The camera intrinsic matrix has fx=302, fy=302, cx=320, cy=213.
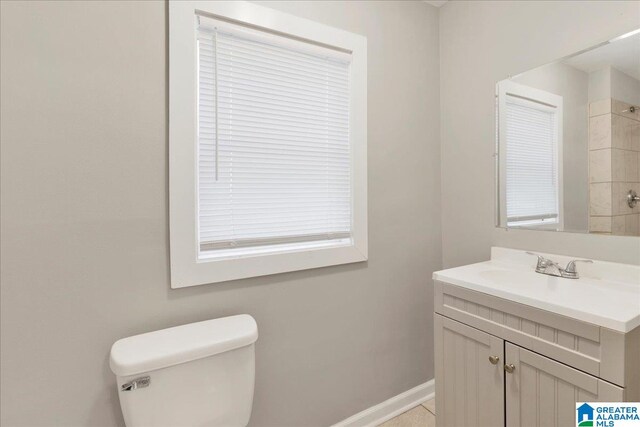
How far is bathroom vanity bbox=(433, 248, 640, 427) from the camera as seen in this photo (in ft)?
3.03

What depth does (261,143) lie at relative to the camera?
1384 millimetres

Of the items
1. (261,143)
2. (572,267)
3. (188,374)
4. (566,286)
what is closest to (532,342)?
(566,286)

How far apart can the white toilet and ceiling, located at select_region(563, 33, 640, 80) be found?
72.3 inches

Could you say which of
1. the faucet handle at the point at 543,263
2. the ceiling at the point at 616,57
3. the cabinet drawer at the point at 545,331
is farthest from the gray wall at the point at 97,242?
the ceiling at the point at 616,57

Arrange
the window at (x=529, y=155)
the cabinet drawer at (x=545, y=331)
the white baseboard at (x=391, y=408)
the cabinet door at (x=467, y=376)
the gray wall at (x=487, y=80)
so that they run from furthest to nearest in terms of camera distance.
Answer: the white baseboard at (x=391, y=408) → the window at (x=529, y=155) → the gray wall at (x=487, y=80) → the cabinet door at (x=467, y=376) → the cabinet drawer at (x=545, y=331)

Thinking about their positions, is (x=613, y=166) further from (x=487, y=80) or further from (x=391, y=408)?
(x=391, y=408)

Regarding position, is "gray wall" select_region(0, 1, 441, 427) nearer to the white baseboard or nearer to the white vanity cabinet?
the white baseboard

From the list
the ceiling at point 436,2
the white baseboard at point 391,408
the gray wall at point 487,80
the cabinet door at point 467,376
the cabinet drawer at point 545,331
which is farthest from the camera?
the ceiling at point 436,2

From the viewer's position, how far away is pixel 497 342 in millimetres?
1192

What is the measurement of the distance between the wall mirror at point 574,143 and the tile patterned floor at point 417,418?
1.18 meters

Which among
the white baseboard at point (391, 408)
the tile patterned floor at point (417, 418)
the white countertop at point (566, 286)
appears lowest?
the tile patterned floor at point (417, 418)

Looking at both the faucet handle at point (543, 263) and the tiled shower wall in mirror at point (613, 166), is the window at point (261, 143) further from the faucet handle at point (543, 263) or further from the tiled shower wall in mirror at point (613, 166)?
the tiled shower wall in mirror at point (613, 166)

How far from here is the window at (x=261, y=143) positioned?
1208mm

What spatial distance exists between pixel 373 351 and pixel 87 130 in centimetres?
168
